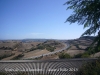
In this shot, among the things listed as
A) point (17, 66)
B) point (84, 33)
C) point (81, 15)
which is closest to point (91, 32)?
point (84, 33)

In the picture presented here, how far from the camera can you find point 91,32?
42.3 ft

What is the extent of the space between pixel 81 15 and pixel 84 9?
0.70 m

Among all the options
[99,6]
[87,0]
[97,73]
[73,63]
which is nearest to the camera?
[97,73]

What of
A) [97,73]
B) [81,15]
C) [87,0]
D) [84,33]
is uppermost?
[87,0]

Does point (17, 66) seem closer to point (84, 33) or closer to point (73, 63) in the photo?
point (73, 63)

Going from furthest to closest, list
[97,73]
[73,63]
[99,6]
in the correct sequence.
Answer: [73,63], [99,6], [97,73]

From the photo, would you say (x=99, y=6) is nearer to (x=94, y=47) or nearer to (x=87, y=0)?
(x=87, y=0)

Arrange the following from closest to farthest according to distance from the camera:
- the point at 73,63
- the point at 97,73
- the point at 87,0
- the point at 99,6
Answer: the point at 97,73 → the point at 99,6 → the point at 87,0 → the point at 73,63

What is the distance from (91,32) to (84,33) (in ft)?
2.18

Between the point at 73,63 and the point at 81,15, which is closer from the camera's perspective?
the point at 81,15

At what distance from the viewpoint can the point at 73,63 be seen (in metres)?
14.4

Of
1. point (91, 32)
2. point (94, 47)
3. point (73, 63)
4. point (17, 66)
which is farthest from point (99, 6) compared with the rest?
point (17, 66)

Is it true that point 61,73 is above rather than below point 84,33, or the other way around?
below

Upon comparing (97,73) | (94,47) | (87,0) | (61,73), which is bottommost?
(61,73)
